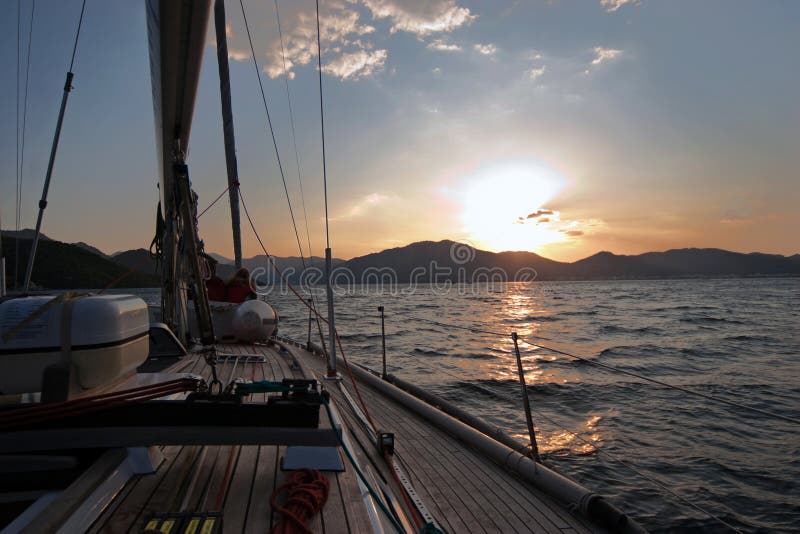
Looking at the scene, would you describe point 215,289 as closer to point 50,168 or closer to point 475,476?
point 50,168

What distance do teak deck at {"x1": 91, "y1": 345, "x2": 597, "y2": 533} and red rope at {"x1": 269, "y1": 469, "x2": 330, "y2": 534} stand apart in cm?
5

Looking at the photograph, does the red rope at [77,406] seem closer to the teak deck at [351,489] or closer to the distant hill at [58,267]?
the teak deck at [351,489]

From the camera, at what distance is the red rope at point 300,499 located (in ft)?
6.94

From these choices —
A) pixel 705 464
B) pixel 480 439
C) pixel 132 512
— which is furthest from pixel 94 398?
pixel 705 464

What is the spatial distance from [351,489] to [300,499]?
0.39 metres

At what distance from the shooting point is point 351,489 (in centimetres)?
261

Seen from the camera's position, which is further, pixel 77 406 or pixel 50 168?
pixel 50 168

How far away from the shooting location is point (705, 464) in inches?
247

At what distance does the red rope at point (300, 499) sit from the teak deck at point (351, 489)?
0.05m

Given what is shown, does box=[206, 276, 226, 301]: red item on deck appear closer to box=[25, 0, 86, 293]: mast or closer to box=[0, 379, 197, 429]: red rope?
box=[25, 0, 86, 293]: mast

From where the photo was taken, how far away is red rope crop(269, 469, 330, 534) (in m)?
2.12

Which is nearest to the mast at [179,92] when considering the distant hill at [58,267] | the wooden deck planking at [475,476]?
the wooden deck planking at [475,476]

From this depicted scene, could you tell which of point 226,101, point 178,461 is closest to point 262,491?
point 178,461

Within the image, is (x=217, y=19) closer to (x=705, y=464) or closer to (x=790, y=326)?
(x=705, y=464)
